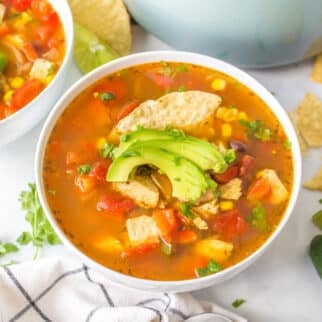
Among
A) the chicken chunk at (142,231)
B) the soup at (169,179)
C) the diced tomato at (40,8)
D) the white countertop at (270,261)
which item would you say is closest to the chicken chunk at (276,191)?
the soup at (169,179)

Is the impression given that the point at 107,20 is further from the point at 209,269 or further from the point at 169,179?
the point at 209,269

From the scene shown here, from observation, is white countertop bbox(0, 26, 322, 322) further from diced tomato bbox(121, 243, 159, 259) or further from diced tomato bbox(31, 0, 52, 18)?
diced tomato bbox(31, 0, 52, 18)

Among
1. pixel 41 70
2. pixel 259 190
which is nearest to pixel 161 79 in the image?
pixel 41 70

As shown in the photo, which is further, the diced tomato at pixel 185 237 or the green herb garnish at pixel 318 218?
the green herb garnish at pixel 318 218

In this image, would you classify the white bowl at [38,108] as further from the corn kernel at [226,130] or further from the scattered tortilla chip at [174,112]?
the corn kernel at [226,130]

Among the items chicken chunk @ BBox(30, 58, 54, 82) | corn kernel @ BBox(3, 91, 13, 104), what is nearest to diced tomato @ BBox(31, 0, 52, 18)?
chicken chunk @ BBox(30, 58, 54, 82)

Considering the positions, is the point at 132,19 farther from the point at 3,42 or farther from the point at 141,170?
the point at 141,170
